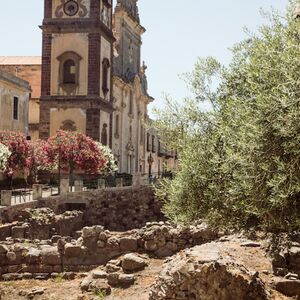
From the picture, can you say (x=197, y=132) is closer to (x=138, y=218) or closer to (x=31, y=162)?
(x=31, y=162)

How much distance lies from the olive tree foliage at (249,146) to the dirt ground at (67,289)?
165 centimetres

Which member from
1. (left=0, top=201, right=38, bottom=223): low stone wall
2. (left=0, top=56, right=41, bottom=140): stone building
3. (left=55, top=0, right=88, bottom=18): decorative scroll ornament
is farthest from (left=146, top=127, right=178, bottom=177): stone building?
(left=0, top=201, right=38, bottom=223): low stone wall

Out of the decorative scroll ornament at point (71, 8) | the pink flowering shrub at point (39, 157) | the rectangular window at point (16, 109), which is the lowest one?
the pink flowering shrub at point (39, 157)

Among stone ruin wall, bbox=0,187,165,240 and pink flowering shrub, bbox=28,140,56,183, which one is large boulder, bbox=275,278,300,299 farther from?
pink flowering shrub, bbox=28,140,56,183

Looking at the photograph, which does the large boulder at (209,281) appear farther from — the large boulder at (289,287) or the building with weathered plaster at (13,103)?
the building with weathered plaster at (13,103)

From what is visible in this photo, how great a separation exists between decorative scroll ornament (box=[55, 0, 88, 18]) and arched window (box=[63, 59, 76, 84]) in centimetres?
328

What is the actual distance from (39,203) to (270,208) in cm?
2005

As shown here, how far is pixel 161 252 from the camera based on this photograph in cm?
1778

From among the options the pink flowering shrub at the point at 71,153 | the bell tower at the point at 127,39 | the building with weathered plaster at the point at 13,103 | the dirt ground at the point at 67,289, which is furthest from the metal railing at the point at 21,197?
the bell tower at the point at 127,39

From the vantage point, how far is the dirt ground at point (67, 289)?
13.8 meters

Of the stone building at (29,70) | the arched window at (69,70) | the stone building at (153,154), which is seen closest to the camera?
the arched window at (69,70)

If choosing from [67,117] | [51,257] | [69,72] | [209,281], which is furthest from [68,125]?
[209,281]

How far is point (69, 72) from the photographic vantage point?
43969 millimetres

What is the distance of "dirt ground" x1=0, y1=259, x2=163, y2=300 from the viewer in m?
13.8
